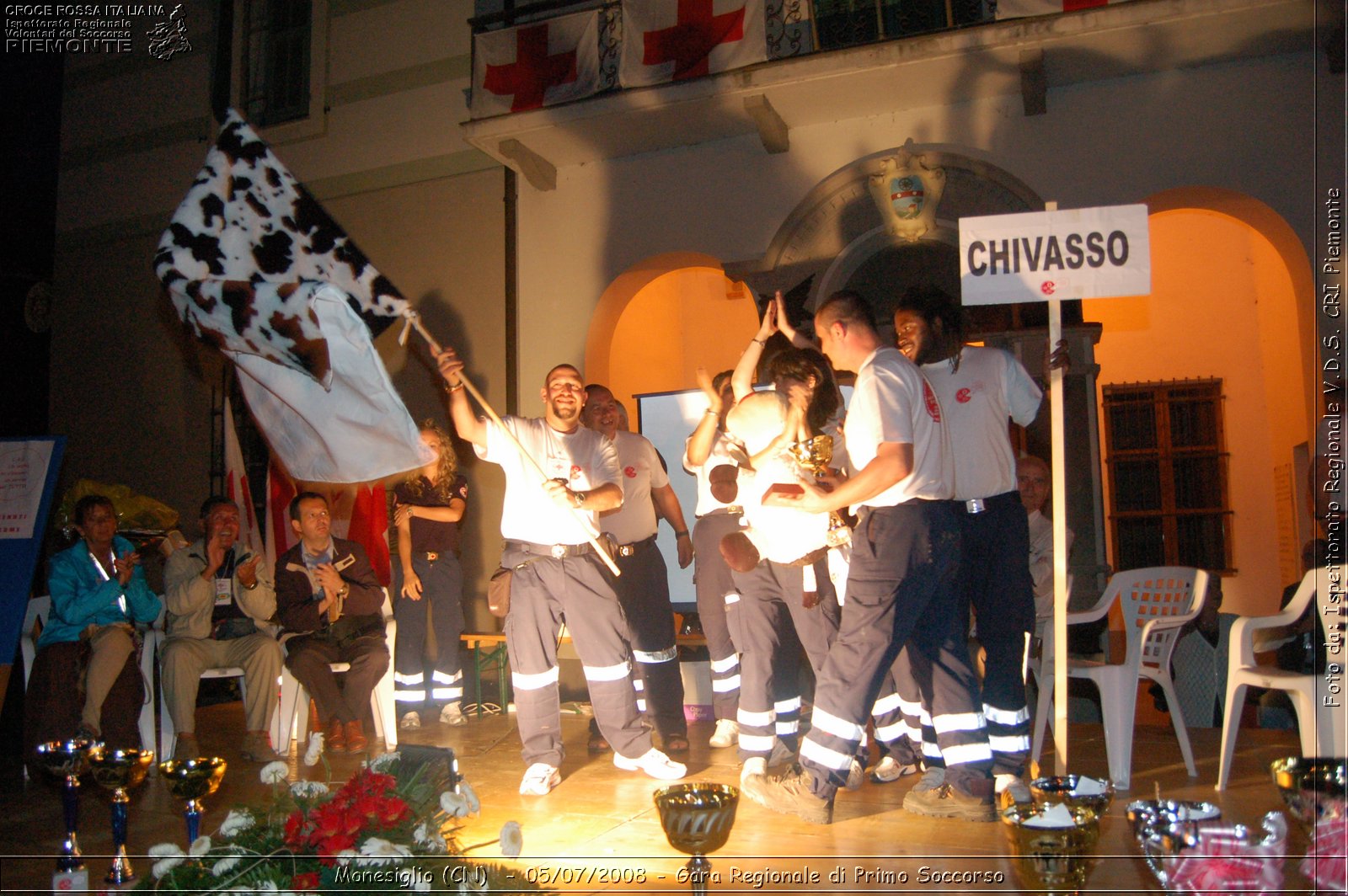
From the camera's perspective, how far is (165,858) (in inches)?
125

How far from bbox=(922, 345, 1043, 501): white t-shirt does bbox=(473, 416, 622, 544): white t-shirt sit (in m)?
1.92

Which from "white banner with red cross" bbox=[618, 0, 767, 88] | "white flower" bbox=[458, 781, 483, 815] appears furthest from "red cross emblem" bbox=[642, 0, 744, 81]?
"white flower" bbox=[458, 781, 483, 815]

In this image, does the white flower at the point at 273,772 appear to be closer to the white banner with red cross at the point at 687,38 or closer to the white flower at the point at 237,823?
the white flower at the point at 237,823

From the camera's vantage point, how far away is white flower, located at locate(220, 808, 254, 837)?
3287mm

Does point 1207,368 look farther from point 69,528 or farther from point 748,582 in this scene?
point 69,528

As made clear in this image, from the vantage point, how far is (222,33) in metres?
11.6

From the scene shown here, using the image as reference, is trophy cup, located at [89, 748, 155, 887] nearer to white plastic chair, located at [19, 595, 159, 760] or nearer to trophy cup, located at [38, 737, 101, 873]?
trophy cup, located at [38, 737, 101, 873]

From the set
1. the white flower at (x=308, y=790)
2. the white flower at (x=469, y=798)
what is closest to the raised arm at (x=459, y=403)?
the white flower at (x=469, y=798)

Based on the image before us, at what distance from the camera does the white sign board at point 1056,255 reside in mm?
4375

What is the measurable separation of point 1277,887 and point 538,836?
3.02 metres

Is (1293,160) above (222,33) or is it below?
below

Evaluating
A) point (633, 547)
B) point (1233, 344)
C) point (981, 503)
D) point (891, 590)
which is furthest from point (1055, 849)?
point (1233, 344)

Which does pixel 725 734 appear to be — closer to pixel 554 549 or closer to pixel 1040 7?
pixel 554 549

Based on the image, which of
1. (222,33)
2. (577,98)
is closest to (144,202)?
(222,33)
